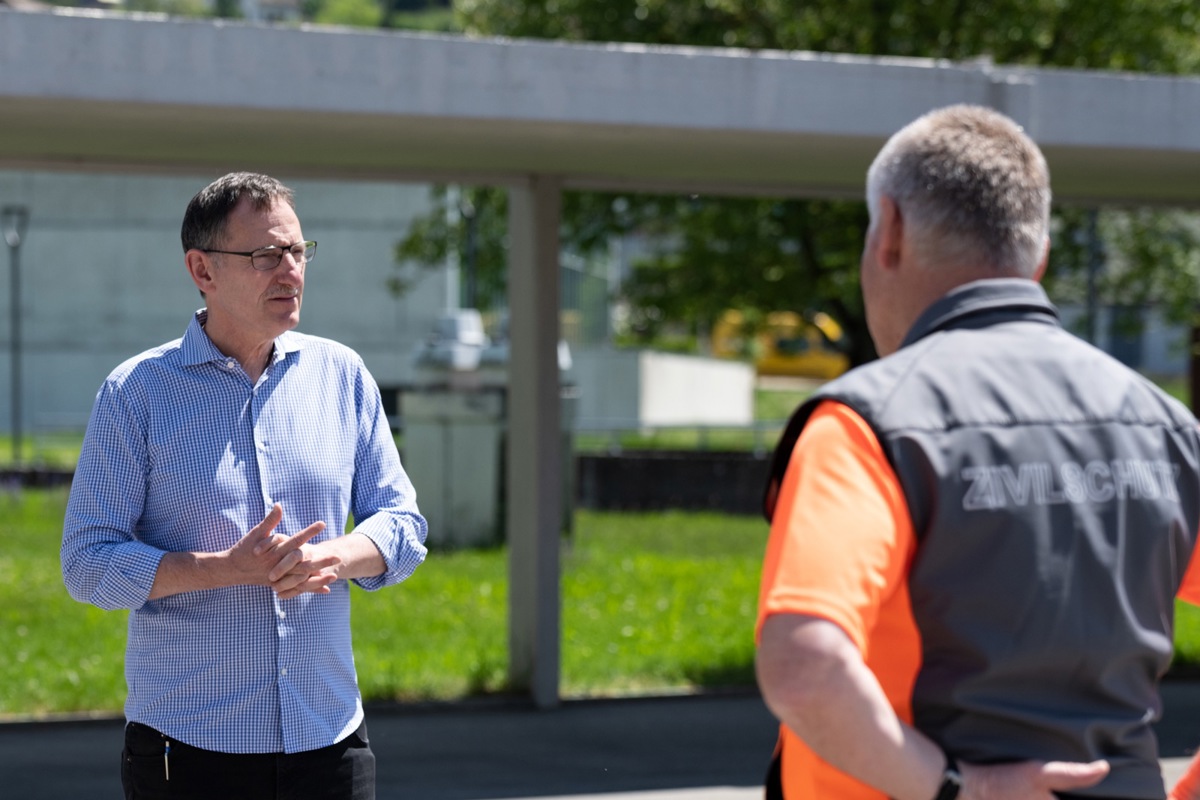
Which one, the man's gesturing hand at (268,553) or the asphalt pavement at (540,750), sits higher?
the man's gesturing hand at (268,553)

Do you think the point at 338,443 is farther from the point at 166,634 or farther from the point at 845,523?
the point at 845,523

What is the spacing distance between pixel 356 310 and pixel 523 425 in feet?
88.8

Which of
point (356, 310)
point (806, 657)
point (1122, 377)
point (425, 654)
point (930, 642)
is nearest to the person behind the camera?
point (806, 657)

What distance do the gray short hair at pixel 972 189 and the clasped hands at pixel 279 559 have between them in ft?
4.24

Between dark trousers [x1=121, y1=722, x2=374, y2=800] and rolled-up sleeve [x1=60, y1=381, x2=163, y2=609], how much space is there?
28 cm

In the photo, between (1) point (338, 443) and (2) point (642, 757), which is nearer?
(1) point (338, 443)

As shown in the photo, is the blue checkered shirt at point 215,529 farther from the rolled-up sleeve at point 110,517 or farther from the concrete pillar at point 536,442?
the concrete pillar at point 536,442

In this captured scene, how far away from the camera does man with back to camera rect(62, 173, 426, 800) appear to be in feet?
8.68

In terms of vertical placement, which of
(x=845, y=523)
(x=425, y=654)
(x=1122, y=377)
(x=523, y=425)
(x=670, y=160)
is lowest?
(x=425, y=654)

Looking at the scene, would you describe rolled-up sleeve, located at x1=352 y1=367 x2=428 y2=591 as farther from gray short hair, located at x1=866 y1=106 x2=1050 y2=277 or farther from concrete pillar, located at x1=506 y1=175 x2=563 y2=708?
concrete pillar, located at x1=506 y1=175 x2=563 y2=708

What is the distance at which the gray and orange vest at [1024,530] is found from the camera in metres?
1.62

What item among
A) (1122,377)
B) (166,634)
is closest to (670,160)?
(166,634)

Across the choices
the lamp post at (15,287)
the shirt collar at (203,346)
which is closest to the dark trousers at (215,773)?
the shirt collar at (203,346)

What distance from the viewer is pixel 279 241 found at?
281 cm
